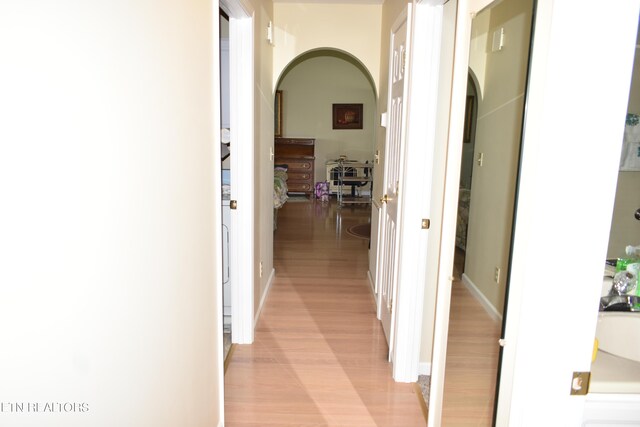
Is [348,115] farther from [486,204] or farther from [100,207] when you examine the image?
[100,207]

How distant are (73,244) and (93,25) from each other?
440mm

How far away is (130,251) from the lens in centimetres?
110

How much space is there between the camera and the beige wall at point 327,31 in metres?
4.09

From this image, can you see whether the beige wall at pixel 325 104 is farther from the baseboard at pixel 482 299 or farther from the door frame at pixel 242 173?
the baseboard at pixel 482 299

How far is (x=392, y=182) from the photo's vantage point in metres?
2.90

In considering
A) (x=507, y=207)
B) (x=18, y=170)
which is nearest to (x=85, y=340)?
(x=18, y=170)

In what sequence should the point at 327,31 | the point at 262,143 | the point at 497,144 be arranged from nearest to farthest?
the point at 497,144 < the point at 262,143 < the point at 327,31

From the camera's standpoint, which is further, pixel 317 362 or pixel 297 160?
pixel 297 160

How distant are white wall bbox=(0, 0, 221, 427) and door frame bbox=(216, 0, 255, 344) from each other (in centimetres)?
111

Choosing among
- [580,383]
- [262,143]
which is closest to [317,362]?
[262,143]

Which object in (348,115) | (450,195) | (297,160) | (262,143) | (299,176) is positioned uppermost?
(348,115)

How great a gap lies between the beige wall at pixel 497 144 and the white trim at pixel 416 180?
0.61 meters

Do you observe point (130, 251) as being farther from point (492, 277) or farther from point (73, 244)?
point (492, 277)

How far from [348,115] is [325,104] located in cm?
55
